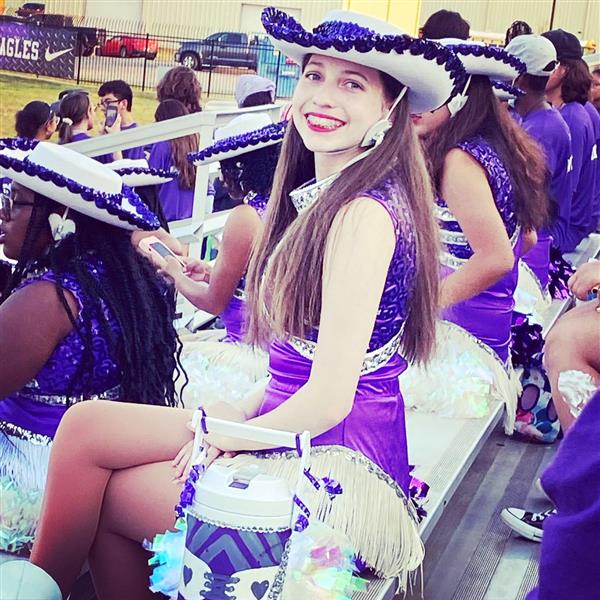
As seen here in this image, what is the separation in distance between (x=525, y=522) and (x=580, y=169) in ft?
13.6

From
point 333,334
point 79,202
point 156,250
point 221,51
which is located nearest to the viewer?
point 333,334

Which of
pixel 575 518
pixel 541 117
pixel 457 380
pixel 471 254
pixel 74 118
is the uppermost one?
pixel 575 518

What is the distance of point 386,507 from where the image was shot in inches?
96.7

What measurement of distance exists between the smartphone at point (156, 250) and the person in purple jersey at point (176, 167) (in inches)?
128

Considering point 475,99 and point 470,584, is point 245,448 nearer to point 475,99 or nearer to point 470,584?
point 470,584

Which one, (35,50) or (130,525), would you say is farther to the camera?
(35,50)

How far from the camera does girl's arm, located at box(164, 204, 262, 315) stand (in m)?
3.68

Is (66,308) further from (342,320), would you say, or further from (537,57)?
(537,57)

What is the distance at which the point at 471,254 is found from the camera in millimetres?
4020

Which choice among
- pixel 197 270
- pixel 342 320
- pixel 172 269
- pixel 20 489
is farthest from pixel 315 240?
pixel 197 270

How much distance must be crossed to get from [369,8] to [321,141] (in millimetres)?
5658

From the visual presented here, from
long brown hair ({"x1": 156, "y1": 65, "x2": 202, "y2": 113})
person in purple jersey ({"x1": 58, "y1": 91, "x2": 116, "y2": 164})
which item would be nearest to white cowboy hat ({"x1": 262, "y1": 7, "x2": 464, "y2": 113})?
long brown hair ({"x1": 156, "y1": 65, "x2": 202, "y2": 113})

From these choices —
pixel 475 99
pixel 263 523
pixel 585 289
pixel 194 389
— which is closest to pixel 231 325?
pixel 194 389

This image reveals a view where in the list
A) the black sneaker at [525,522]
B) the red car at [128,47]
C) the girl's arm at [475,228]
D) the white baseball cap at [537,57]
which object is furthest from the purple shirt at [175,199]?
the red car at [128,47]
